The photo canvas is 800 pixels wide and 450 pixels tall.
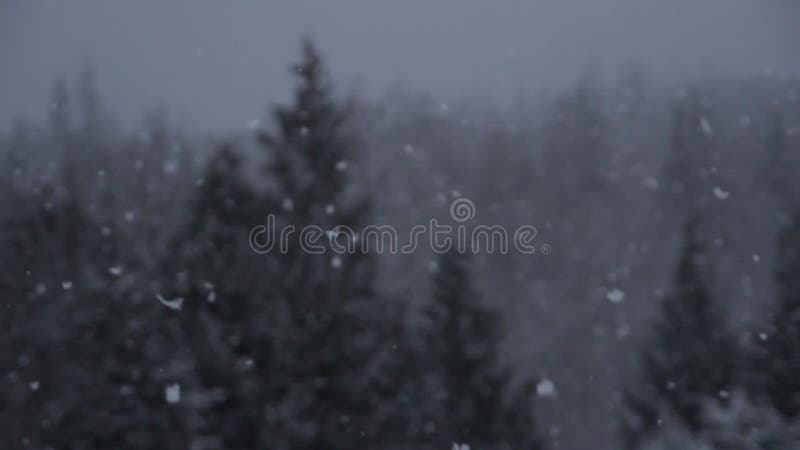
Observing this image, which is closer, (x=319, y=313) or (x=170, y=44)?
(x=319, y=313)

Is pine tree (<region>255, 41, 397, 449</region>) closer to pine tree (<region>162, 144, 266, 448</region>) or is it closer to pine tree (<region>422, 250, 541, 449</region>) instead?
pine tree (<region>162, 144, 266, 448</region>)

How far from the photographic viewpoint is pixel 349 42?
16150 centimetres

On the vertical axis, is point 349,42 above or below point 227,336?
above

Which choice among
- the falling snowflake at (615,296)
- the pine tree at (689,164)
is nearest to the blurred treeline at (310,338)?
the falling snowflake at (615,296)

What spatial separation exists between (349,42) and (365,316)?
158 metres

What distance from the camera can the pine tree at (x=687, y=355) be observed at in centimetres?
1404

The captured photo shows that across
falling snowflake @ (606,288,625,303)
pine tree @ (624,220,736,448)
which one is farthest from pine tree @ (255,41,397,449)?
falling snowflake @ (606,288,625,303)

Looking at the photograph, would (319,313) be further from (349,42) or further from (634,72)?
(349,42)

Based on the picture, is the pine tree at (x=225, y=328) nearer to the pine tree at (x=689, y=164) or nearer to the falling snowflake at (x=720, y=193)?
the pine tree at (x=689, y=164)

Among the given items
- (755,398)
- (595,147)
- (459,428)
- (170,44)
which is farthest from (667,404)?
(170,44)

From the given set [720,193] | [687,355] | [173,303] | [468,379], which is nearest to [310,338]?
[173,303]

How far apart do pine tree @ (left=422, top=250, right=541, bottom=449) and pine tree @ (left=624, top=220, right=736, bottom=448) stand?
3.54 metres

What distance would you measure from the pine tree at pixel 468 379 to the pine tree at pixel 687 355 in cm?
354

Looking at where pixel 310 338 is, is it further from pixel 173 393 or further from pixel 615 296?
pixel 615 296
